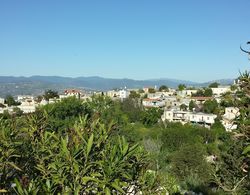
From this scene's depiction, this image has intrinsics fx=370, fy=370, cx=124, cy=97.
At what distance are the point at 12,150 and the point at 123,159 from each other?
130cm

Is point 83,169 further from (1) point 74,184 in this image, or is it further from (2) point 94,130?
(2) point 94,130

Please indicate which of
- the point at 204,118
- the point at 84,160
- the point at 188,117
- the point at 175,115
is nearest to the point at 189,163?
the point at 84,160

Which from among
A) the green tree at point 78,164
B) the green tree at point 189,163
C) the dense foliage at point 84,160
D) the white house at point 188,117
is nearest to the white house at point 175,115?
the white house at point 188,117

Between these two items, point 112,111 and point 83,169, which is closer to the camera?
point 83,169

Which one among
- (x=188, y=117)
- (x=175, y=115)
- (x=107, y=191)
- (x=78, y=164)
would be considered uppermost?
(x=78, y=164)

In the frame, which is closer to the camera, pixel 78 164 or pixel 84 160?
pixel 78 164

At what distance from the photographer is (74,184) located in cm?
349

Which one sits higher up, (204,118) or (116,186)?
(116,186)

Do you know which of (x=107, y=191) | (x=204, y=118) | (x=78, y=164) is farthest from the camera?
(x=204, y=118)

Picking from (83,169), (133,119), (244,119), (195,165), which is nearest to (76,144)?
(83,169)

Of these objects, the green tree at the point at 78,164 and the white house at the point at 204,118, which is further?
the white house at the point at 204,118

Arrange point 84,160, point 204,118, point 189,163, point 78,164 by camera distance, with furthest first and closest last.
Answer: point 204,118, point 189,163, point 84,160, point 78,164

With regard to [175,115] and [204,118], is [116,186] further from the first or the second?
[175,115]

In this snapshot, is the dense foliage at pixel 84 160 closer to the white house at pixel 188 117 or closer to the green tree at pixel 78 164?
the green tree at pixel 78 164
